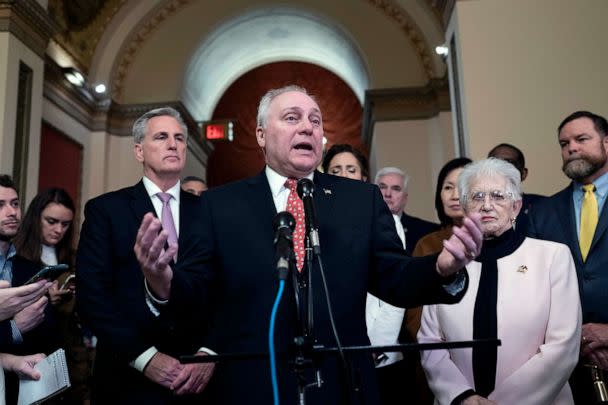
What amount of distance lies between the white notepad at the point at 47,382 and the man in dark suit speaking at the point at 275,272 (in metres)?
0.71

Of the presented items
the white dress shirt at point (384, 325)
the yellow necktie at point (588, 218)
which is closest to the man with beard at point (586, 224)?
the yellow necktie at point (588, 218)

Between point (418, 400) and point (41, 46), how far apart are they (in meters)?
6.31

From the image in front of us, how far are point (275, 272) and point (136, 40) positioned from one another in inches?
364

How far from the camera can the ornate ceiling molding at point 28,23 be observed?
6430mm

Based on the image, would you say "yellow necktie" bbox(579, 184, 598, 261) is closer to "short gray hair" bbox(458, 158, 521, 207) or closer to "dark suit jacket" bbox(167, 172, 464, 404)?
"short gray hair" bbox(458, 158, 521, 207)

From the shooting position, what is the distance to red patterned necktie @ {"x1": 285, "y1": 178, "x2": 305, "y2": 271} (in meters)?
1.73

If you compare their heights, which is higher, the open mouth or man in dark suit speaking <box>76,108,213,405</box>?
the open mouth

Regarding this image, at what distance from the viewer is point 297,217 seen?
1812mm

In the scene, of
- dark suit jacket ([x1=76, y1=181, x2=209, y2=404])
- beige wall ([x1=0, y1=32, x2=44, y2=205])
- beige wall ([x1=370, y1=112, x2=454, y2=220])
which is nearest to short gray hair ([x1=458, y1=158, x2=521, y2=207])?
dark suit jacket ([x1=76, y1=181, x2=209, y2=404])

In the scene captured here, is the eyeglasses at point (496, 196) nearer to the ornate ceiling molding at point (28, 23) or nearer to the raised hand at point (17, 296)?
the raised hand at point (17, 296)

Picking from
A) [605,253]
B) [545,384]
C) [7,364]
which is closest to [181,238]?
[7,364]

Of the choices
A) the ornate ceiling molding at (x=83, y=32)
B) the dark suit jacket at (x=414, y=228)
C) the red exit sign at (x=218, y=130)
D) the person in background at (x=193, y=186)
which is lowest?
the dark suit jacket at (x=414, y=228)

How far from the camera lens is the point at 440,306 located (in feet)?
7.51

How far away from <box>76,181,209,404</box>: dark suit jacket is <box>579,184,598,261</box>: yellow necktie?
1794 millimetres
